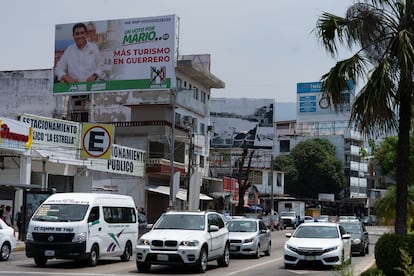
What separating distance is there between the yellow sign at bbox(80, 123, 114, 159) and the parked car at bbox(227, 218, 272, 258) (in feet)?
49.9

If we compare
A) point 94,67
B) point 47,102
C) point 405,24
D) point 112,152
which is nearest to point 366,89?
point 405,24

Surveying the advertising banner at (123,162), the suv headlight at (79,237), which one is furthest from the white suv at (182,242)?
the advertising banner at (123,162)

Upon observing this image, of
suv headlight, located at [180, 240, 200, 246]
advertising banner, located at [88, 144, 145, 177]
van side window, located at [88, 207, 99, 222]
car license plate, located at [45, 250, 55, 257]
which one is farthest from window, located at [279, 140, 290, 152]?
suv headlight, located at [180, 240, 200, 246]

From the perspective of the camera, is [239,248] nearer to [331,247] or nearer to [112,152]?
[331,247]

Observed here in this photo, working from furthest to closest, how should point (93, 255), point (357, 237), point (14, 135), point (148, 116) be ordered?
point (148, 116)
point (14, 135)
point (357, 237)
point (93, 255)

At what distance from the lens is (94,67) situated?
50531mm

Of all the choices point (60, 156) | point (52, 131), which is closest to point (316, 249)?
point (52, 131)

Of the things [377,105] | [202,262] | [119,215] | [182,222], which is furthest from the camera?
[119,215]

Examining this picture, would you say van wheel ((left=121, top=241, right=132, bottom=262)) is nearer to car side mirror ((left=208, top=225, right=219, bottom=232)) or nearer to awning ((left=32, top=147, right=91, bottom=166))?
car side mirror ((left=208, top=225, right=219, bottom=232))

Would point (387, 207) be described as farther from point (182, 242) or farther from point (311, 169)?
point (311, 169)

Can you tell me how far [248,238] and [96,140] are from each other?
17687mm

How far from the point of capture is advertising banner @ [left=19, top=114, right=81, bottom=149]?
35.9 metres

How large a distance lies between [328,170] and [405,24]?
8826cm

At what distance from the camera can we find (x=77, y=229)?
63.3 feet
